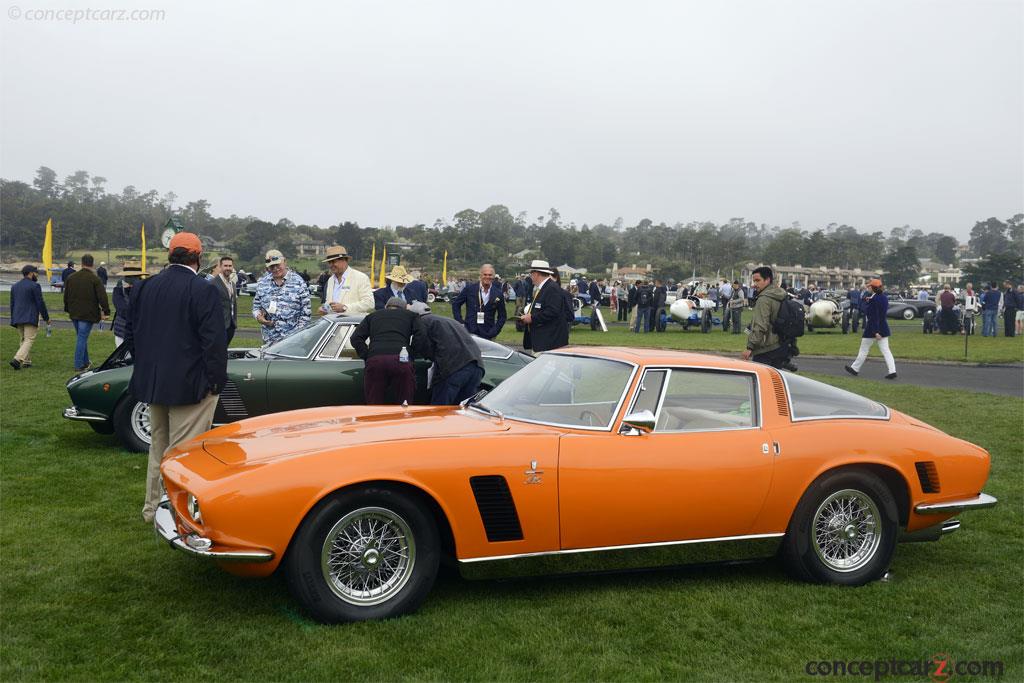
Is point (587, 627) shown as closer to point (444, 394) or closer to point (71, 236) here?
point (444, 394)

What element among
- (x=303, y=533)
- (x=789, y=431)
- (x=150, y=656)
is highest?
(x=789, y=431)

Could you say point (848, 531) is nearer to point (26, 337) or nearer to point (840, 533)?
point (840, 533)

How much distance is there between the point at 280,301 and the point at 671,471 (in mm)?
6160

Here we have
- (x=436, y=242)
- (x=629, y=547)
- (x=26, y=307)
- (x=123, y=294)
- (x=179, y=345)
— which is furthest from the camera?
(x=436, y=242)

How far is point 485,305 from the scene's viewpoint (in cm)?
1190

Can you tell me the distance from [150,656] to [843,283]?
153m

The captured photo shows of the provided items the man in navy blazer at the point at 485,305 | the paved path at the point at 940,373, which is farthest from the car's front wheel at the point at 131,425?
the paved path at the point at 940,373

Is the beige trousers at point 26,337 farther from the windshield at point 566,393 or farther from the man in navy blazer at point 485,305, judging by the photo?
the windshield at point 566,393

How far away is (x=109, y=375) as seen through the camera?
8180 mm

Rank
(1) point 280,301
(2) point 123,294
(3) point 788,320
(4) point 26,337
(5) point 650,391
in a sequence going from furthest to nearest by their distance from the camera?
(4) point 26,337
(2) point 123,294
(1) point 280,301
(3) point 788,320
(5) point 650,391

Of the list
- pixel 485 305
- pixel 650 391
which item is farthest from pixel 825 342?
pixel 650 391

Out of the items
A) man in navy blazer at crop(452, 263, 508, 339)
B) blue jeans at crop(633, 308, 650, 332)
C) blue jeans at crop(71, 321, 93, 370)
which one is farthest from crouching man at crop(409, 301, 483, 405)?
blue jeans at crop(633, 308, 650, 332)

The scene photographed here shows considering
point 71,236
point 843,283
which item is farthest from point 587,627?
point 843,283

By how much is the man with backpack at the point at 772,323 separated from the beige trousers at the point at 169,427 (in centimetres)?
574
